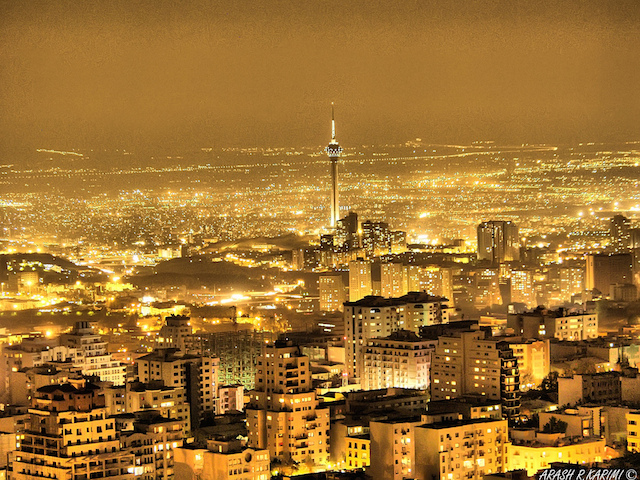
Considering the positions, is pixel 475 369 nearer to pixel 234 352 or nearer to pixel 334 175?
pixel 234 352

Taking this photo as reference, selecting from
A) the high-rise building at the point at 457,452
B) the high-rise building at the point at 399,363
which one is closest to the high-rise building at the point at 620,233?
the high-rise building at the point at 399,363

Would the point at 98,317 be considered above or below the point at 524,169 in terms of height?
below

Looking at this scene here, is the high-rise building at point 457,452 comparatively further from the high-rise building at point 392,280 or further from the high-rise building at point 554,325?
the high-rise building at point 392,280

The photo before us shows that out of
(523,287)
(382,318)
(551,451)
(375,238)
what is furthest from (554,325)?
(375,238)

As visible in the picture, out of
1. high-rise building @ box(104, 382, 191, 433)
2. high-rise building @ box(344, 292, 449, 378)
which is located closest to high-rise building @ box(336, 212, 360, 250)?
high-rise building @ box(344, 292, 449, 378)

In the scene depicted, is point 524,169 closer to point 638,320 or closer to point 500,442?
point 638,320

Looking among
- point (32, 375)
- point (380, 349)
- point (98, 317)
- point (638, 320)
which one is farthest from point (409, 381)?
point (98, 317)
